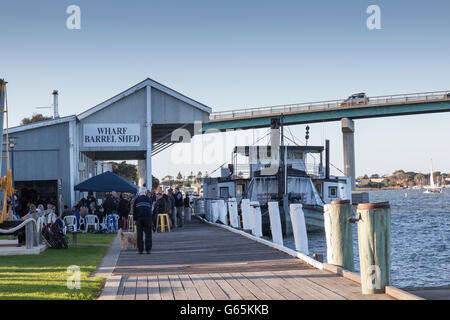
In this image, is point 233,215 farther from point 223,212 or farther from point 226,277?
point 226,277

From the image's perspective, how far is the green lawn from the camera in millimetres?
7949

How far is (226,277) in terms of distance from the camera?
9.33 metres

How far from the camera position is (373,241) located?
23.3 feet

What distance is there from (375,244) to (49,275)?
548 cm

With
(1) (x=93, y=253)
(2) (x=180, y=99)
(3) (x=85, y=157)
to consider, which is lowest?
(1) (x=93, y=253)

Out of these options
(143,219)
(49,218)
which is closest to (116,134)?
(49,218)

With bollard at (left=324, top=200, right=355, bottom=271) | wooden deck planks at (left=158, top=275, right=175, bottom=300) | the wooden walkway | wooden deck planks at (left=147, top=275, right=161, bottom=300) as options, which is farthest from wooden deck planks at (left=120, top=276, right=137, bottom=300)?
bollard at (left=324, top=200, right=355, bottom=271)

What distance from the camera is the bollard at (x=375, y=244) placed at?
7062 millimetres

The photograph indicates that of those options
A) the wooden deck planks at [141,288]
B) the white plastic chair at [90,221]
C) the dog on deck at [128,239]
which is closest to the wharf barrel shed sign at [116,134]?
the white plastic chair at [90,221]
